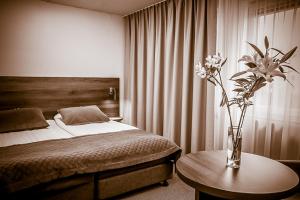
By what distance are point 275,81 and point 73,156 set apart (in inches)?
78.2

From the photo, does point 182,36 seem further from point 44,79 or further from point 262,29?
point 44,79

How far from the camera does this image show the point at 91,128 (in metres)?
2.97

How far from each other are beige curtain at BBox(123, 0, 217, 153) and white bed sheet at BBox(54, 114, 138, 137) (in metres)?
0.68

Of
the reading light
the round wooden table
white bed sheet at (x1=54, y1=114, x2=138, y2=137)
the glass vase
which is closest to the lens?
the round wooden table

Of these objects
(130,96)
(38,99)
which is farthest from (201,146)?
(38,99)

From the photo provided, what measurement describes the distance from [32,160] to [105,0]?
95.2 inches

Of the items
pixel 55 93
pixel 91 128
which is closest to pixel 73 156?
pixel 91 128

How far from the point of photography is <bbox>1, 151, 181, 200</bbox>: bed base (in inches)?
72.7

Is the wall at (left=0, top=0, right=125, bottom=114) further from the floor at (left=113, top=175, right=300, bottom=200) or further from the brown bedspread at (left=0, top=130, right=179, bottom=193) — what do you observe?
the floor at (left=113, top=175, right=300, bottom=200)

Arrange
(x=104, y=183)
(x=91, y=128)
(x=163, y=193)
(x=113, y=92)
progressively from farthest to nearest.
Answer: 1. (x=113, y=92)
2. (x=91, y=128)
3. (x=163, y=193)
4. (x=104, y=183)

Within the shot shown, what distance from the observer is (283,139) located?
86.4 inches

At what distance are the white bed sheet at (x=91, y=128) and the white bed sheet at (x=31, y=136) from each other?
9cm

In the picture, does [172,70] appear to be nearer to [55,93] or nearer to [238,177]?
[55,93]

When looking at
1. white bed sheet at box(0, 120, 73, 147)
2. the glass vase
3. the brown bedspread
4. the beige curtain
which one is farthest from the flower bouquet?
white bed sheet at box(0, 120, 73, 147)
